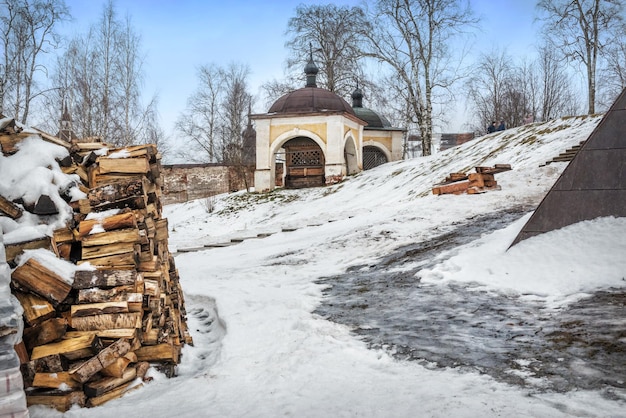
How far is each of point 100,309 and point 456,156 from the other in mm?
13852

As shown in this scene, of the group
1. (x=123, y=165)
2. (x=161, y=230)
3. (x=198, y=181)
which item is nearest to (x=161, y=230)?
(x=161, y=230)

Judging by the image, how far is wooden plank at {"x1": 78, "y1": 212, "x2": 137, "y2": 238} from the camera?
3322 mm

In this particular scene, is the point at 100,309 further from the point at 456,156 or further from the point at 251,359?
the point at 456,156

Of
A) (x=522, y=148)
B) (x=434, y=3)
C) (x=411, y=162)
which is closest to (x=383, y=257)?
(x=522, y=148)

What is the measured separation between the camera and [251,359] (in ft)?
11.3

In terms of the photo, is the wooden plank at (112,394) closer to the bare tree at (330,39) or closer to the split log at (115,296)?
the split log at (115,296)

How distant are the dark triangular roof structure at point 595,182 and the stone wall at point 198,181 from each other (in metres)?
22.3

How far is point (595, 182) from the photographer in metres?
4.61

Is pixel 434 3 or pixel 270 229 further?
pixel 434 3

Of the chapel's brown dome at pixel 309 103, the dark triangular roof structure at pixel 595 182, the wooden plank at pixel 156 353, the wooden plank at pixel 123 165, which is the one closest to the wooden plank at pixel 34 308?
the wooden plank at pixel 156 353

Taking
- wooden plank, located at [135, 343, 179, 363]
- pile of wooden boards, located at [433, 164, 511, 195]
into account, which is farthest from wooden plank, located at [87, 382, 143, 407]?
pile of wooden boards, located at [433, 164, 511, 195]

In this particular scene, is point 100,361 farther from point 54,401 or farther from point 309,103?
point 309,103

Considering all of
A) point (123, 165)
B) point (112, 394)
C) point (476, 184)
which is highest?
point (123, 165)

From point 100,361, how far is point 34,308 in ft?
1.68
